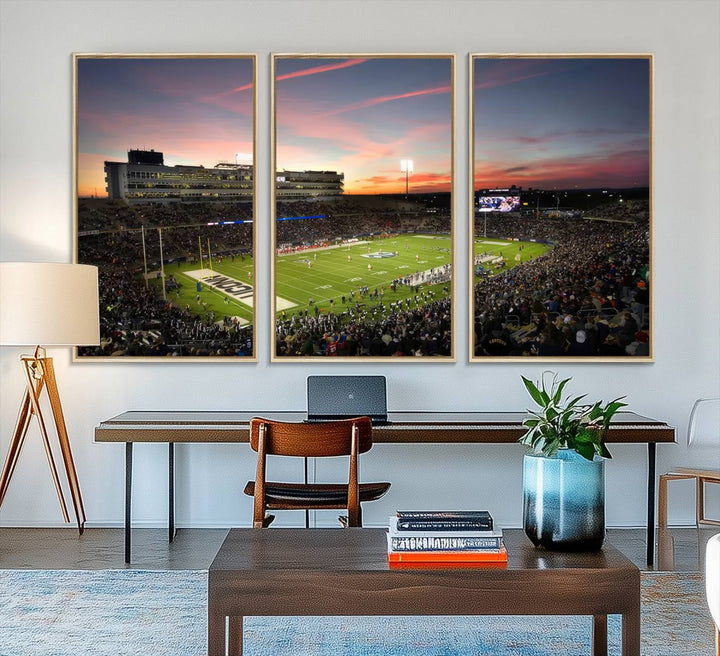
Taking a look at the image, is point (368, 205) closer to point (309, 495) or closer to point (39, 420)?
point (309, 495)

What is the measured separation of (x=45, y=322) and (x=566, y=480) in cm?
283

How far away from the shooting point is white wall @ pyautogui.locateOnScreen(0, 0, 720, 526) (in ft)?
15.4

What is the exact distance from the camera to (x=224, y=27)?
4.72 meters

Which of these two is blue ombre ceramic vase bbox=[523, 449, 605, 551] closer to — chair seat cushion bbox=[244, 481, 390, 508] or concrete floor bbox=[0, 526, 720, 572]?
chair seat cushion bbox=[244, 481, 390, 508]

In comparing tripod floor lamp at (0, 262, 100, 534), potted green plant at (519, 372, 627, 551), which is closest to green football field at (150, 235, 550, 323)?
tripod floor lamp at (0, 262, 100, 534)

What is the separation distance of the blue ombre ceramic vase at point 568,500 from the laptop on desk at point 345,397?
70.4 inches

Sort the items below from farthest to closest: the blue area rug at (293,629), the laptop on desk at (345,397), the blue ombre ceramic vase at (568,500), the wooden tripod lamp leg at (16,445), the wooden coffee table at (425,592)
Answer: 1. the wooden tripod lamp leg at (16,445)
2. the laptop on desk at (345,397)
3. the blue area rug at (293,629)
4. the blue ombre ceramic vase at (568,500)
5. the wooden coffee table at (425,592)

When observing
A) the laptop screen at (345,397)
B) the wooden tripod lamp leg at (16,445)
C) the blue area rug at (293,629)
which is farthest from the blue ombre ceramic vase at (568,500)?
the wooden tripod lamp leg at (16,445)

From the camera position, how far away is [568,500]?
2346 mm

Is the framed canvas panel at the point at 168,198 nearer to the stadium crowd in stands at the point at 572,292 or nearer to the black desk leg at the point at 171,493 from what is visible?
the black desk leg at the point at 171,493

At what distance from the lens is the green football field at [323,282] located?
472 centimetres

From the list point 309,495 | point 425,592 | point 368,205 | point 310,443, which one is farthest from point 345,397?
point 425,592

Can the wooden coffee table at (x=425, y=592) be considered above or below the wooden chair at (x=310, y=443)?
below

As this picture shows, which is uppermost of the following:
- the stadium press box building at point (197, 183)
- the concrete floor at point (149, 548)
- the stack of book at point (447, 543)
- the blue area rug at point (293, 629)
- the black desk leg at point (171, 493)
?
the stadium press box building at point (197, 183)
